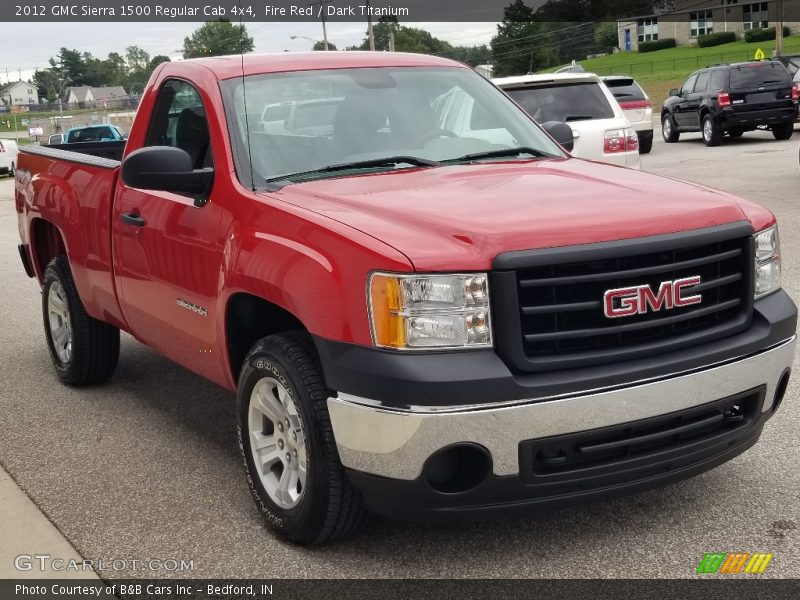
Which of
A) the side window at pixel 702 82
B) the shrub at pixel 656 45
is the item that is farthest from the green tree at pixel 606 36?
the side window at pixel 702 82

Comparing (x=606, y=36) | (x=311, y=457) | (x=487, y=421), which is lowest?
(x=311, y=457)

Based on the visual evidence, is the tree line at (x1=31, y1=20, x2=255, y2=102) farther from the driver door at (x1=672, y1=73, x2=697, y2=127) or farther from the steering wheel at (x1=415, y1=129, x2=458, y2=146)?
the driver door at (x1=672, y1=73, x2=697, y2=127)

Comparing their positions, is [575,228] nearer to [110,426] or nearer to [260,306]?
[260,306]

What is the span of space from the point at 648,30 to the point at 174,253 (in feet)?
401

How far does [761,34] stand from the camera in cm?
9200

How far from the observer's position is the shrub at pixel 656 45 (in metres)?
109

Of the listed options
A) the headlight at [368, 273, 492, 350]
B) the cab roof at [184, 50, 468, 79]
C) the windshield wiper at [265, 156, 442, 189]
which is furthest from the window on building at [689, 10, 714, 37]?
the headlight at [368, 273, 492, 350]

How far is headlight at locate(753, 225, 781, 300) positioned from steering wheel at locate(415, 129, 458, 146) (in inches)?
60.1

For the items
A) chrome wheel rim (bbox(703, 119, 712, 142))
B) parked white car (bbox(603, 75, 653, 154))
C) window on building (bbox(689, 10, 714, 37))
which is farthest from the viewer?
window on building (bbox(689, 10, 714, 37))

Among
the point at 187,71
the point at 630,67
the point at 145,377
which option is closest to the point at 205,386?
the point at 145,377

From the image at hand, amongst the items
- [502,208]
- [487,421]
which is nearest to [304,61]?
[502,208]

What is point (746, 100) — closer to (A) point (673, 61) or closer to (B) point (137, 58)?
(B) point (137, 58)

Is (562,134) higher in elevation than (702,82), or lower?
higher

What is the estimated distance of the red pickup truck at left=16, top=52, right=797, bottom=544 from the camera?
3.62m
